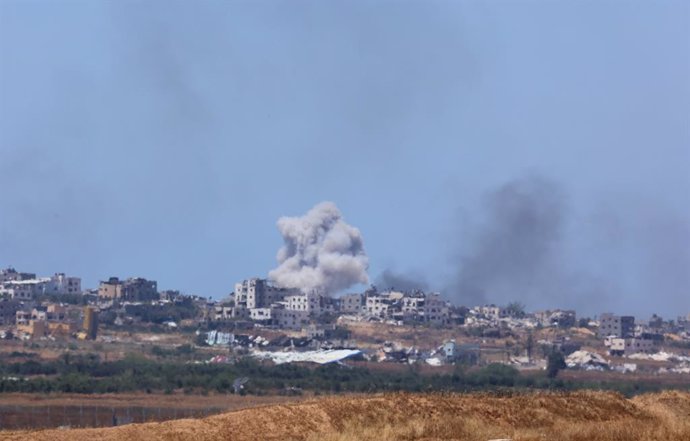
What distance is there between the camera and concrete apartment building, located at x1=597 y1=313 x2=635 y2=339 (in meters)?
148

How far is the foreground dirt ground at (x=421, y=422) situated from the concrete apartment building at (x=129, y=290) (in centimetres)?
13185

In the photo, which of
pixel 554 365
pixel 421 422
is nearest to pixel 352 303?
pixel 554 365

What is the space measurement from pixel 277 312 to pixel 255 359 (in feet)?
145

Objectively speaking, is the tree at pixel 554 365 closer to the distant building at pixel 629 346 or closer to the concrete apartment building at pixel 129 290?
the distant building at pixel 629 346

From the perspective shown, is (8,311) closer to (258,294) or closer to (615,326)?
(258,294)

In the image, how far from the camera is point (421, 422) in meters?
33.4

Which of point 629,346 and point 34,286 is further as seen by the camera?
point 34,286

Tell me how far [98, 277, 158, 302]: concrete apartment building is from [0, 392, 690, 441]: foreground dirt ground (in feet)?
433

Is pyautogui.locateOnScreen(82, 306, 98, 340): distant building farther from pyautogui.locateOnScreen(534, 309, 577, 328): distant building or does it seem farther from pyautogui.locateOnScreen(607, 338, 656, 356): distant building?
pyautogui.locateOnScreen(534, 309, 577, 328): distant building

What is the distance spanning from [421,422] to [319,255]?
450 feet

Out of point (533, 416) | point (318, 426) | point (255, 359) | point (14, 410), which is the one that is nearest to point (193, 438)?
point (318, 426)

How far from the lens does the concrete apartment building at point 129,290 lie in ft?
550

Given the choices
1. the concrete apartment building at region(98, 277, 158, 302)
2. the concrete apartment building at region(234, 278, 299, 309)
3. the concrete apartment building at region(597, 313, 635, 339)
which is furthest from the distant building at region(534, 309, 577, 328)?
the concrete apartment building at region(98, 277, 158, 302)

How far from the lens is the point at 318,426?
32.3 m
